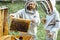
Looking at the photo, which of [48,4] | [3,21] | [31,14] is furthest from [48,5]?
[3,21]

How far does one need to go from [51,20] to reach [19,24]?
0.64 ft

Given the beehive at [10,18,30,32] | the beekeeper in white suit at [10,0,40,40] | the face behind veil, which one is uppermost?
the face behind veil

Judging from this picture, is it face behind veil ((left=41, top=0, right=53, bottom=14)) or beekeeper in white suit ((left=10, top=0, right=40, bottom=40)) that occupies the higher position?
face behind veil ((left=41, top=0, right=53, bottom=14))

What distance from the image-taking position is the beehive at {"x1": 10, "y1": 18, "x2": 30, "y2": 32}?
1.38m

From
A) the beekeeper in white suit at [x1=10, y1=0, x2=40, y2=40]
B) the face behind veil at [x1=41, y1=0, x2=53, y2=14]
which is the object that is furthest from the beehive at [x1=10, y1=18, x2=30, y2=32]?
the face behind veil at [x1=41, y1=0, x2=53, y2=14]

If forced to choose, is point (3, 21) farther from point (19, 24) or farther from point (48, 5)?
point (48, 5)

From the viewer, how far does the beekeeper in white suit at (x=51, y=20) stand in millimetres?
1366

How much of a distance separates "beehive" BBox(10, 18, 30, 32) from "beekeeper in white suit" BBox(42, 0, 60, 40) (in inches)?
4.9

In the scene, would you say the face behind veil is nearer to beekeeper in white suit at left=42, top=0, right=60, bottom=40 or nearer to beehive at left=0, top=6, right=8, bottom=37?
beekeeper in white suit at left=42, top=0, right=60, bottom=40

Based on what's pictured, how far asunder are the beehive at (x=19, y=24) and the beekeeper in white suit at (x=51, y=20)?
12cm

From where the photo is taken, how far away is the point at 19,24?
1.39 meters

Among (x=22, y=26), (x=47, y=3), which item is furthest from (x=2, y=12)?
(x=47, y=3)

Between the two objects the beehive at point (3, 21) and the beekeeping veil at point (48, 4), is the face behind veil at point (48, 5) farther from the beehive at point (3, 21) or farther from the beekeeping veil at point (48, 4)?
the beehive at point (3, 21)

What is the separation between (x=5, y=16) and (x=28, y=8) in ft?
0.49
